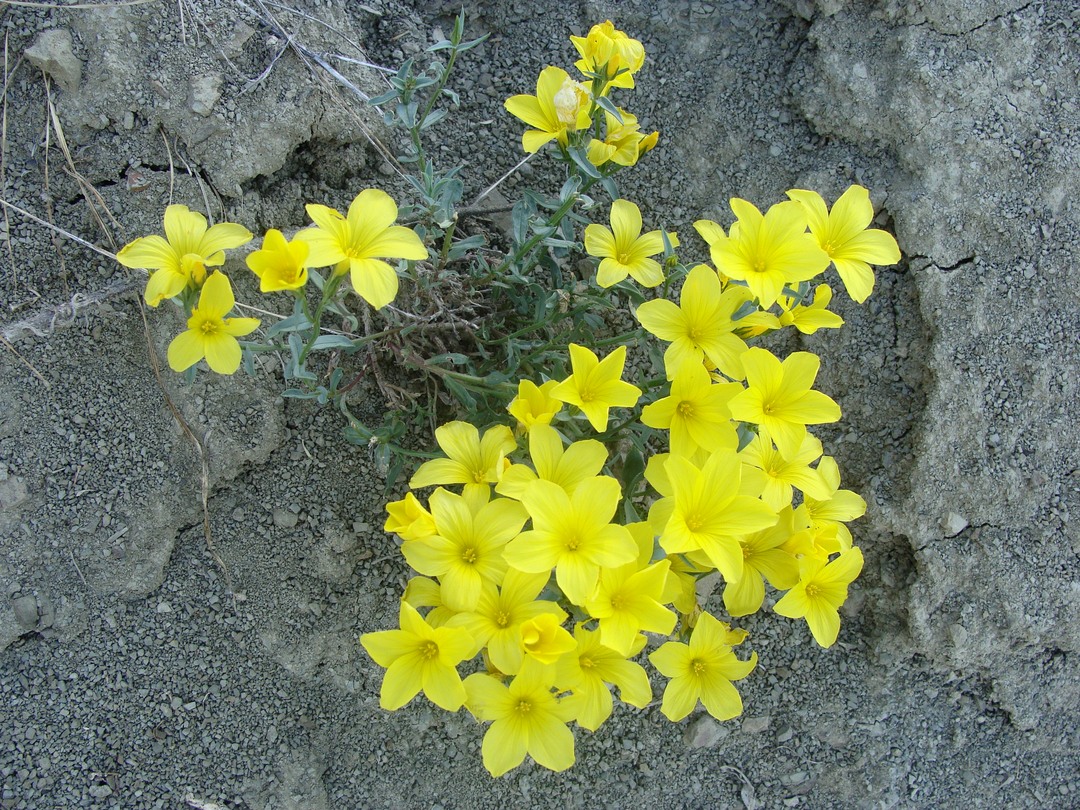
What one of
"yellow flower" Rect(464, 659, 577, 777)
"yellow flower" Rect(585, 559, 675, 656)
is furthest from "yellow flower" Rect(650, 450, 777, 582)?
"yellow flower" Rect(464, 659, 577, 777)

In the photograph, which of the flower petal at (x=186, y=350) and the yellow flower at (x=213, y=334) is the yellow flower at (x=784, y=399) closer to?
the yellow flower at (x=213, y=334)

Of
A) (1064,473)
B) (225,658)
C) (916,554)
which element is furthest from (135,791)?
(1064,473)

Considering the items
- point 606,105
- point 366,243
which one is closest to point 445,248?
point 366,243

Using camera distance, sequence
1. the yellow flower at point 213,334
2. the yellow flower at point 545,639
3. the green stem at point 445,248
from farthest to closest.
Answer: the green stem at point 445,248 → the yellow flower at point 213,334 → the yellow flower at point 545,639

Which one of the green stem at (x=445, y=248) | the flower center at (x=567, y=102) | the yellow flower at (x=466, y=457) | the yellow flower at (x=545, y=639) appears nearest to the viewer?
the yellow flower at (x=545, y=639)

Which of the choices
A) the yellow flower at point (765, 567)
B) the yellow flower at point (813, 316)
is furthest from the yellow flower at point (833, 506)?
the yellow flower at point (813, 316)

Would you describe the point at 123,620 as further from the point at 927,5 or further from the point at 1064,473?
the point at 927,5

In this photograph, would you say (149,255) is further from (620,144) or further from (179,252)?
(620,144)
